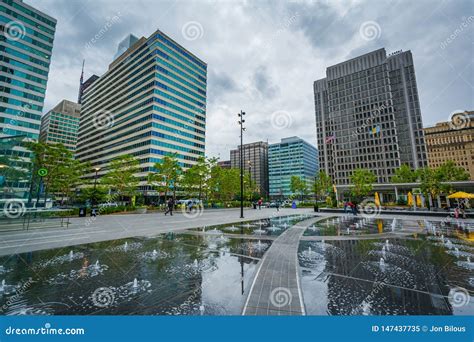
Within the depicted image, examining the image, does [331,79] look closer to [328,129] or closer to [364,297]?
[328,129]

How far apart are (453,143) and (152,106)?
486ft

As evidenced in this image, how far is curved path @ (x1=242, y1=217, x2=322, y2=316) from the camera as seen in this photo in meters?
3.40

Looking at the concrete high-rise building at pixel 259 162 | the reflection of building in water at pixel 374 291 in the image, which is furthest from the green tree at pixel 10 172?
the concrete high-rise building at pixel 259 162

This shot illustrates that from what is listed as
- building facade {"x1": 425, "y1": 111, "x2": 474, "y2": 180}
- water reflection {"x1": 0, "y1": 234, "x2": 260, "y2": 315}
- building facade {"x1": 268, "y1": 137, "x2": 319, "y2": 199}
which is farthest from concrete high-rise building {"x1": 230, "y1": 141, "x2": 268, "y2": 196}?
water reflection {"x1": 0, "y1": 234, "x2": 260, "y2": 315}

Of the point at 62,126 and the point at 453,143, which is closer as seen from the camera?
the point at 453,143

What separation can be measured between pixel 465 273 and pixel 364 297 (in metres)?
3.86

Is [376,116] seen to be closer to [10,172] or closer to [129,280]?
[129,280]

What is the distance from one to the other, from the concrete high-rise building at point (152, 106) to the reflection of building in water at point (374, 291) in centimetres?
6178

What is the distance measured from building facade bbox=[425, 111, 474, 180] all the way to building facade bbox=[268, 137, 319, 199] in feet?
222

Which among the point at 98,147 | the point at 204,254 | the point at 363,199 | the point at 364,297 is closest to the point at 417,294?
the point at 364,297

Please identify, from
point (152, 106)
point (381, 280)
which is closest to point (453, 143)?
point (152, 106)

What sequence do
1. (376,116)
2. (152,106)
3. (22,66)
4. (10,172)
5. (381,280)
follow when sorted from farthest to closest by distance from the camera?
(376,116), (152,106), (22,66), (10,172), (381,280)

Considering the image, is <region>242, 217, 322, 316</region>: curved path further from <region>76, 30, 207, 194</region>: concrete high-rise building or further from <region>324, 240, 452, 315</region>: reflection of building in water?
<region>76, 30, 207, 194</region>: concrete high-rise building

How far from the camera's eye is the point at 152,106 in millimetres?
62750
